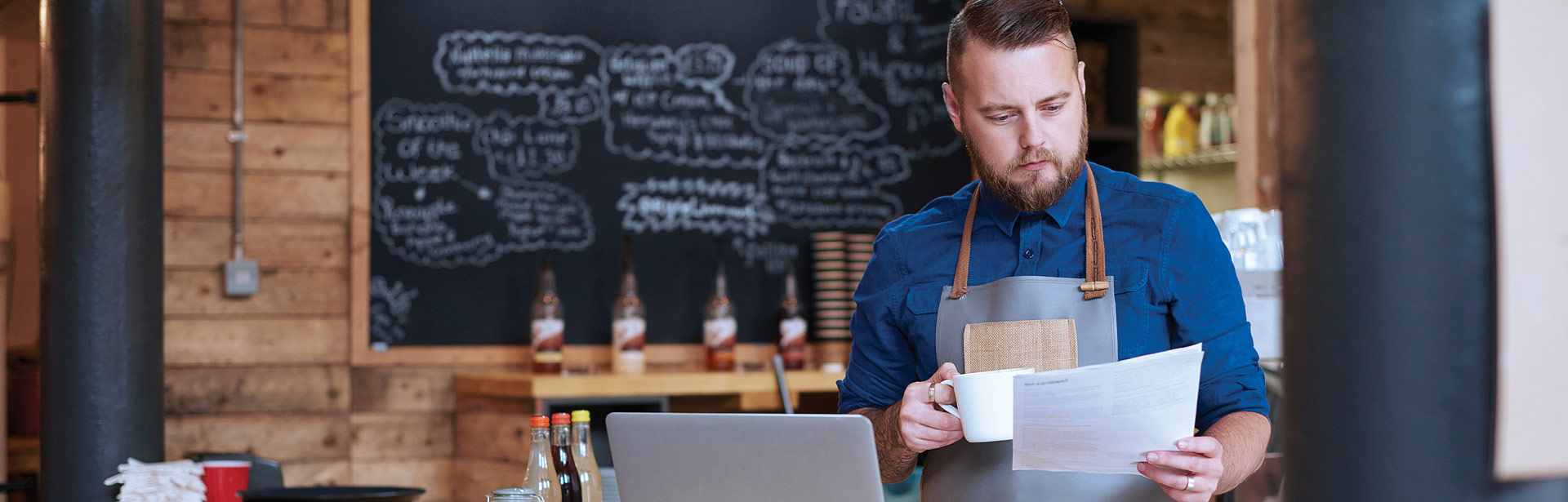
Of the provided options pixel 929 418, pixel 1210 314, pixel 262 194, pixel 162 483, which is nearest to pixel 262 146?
pixel 262 194

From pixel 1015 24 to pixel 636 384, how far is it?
6.73ft

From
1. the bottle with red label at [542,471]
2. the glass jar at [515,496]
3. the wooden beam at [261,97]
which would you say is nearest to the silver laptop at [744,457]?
the glass jar at [515,496]

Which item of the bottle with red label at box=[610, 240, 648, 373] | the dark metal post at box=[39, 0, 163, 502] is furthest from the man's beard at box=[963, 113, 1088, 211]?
the bottle with red label at box=[610, 240, 648, 373]

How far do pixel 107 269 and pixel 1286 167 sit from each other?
2.51 meters

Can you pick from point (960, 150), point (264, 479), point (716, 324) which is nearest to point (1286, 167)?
point (264, 479)

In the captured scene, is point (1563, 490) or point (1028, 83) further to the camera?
point (1028, 83)

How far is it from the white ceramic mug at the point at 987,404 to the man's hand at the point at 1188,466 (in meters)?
0.16

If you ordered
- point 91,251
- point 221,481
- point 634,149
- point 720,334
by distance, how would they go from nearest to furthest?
point 221,481 → point 91,251 → point 720,334 → point 634,149

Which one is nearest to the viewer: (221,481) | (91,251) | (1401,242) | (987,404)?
(1401,242)

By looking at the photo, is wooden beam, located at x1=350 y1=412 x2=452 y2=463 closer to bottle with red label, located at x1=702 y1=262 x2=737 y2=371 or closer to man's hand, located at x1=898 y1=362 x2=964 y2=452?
bottle with red label, located at x1=702 y1=262 x2=737 y2=371

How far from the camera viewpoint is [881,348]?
1615 millimetres

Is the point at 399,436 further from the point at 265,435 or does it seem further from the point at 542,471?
the point at 542,471

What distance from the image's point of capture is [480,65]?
12.2ft

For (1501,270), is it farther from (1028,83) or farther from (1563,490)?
(1028,83)
